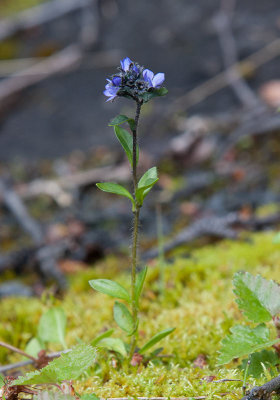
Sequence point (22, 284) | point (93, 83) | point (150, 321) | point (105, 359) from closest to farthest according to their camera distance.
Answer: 1. point (105, 359)
2. point (150, 321)
3. point (22, 284)
4. point (93, 83)

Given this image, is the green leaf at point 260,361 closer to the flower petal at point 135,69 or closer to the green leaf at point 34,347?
the green leaf at point 34,347

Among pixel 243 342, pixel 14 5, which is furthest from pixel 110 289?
pixel 14 5

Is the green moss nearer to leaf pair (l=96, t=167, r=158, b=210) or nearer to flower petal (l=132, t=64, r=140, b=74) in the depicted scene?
flower petal (l=132, t=64, r=140, b=74)

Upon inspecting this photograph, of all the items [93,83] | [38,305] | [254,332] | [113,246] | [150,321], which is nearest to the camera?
[254,332]

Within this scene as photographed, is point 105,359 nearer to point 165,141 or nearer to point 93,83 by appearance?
point 165,141

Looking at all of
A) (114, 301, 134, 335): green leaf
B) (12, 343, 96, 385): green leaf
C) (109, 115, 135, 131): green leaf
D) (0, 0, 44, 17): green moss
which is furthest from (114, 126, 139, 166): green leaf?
(0, 0, 44, 17): green moss

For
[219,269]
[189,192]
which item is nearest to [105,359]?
[219,269]

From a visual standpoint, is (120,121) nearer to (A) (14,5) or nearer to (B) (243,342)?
(B) (243,342)
